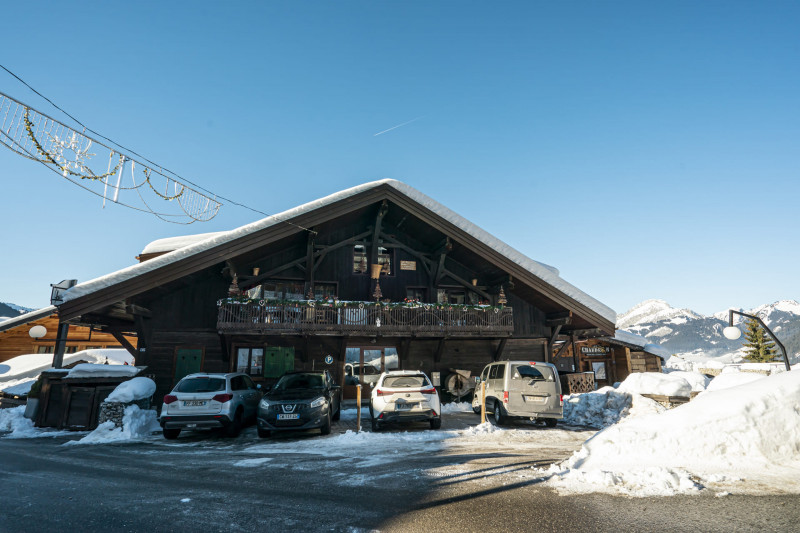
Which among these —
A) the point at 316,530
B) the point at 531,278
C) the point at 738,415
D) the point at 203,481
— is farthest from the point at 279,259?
the point at 738,415

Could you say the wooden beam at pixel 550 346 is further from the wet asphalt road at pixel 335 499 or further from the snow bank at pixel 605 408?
the wet asphalt road at pixel 335 499

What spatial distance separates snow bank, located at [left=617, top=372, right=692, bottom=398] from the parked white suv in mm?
7527

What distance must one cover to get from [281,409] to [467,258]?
11.9 m

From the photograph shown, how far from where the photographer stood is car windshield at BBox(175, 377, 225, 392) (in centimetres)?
1072

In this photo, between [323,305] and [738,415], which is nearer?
[738,415]

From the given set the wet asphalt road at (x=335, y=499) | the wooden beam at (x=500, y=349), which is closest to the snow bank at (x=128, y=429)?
the wet asphalt road at (x=335, y=499)

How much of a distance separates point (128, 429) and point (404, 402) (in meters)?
7.63

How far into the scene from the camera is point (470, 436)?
1022cm

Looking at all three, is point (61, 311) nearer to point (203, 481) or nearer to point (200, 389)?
point (200, 389)

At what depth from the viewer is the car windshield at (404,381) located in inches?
433

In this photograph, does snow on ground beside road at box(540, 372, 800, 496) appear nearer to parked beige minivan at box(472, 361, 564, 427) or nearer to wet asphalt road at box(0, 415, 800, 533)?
wet asphalt road at box(0, 415, 800, 533)

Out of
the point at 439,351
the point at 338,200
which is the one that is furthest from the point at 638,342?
the point at 338,200

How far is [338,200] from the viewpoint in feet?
53.5

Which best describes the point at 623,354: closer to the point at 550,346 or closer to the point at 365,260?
the point at 550,346
